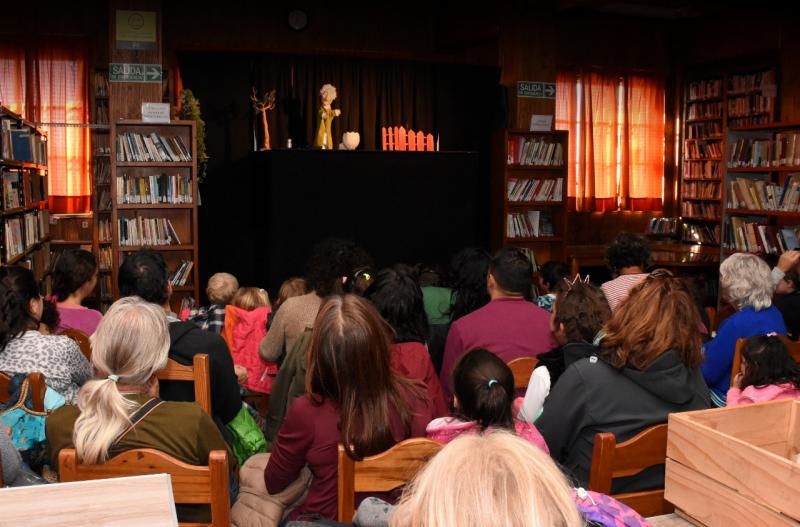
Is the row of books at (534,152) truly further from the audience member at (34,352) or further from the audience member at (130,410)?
the audience member at (130,410)

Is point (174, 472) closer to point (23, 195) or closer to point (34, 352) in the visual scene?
point (34, 352)

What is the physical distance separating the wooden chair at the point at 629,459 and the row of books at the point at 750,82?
8.22m

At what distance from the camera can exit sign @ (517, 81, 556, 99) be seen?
8.36m

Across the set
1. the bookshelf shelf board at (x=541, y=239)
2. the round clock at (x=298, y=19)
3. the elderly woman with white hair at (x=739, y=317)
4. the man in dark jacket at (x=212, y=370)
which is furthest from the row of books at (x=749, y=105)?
the man in dark jacket at (x=212, y=370)

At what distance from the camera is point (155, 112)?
21.1 feet

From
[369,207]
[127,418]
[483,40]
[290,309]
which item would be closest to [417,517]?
[127,418]

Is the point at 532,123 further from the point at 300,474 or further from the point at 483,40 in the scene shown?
the point at 300,474

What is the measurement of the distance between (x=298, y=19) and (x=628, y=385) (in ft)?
25.2

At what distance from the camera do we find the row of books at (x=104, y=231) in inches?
310

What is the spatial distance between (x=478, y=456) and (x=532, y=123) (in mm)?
7818

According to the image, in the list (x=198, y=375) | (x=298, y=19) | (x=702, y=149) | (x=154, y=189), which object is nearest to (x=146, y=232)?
(x=154, y=189)

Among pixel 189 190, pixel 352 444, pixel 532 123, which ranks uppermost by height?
pixel 532 123

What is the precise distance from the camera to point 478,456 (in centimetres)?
85

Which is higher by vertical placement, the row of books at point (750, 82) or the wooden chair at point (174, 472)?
the row of books at point (750, 82)
